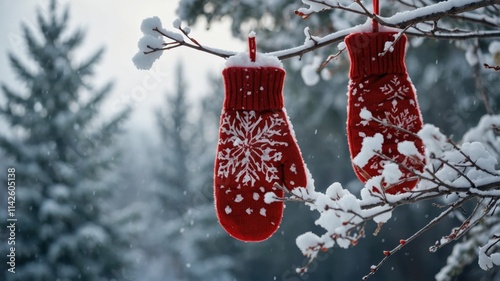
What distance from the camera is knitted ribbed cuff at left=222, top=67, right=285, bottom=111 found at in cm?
168

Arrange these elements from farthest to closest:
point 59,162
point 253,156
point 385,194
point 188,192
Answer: point 188,192 < point 59,162 < point 253,156 < point 385,194

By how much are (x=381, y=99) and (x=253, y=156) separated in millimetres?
473

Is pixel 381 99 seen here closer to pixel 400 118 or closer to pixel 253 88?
pixel 400 118

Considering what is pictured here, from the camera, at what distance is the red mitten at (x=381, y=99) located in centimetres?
168

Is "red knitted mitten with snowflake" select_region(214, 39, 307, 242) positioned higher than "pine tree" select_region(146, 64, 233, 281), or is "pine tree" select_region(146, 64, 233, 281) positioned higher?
"red knitted mitten with snowflake" select_region(214, 39, 307, 242)

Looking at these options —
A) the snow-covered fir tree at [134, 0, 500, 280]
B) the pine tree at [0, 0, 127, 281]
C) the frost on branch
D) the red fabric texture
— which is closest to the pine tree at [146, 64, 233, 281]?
the snow-covered fir tree at [134, 0, 500, 280]

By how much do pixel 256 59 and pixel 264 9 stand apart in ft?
14.0

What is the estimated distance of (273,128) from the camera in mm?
1659

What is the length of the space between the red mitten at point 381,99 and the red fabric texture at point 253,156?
0.24 meters

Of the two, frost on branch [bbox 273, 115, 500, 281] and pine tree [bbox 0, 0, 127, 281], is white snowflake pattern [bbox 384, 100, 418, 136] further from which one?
pine tree [bbox 0, 0, 127, 281]

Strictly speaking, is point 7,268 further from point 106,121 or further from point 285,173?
point 285,173

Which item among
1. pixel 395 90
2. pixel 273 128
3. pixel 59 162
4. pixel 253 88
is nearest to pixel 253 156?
pixel 273 128

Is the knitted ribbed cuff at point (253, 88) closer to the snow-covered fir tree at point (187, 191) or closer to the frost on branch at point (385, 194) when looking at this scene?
the frost on branch at point (385, 194)

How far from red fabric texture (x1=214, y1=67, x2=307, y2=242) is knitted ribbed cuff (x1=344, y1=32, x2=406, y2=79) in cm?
29
